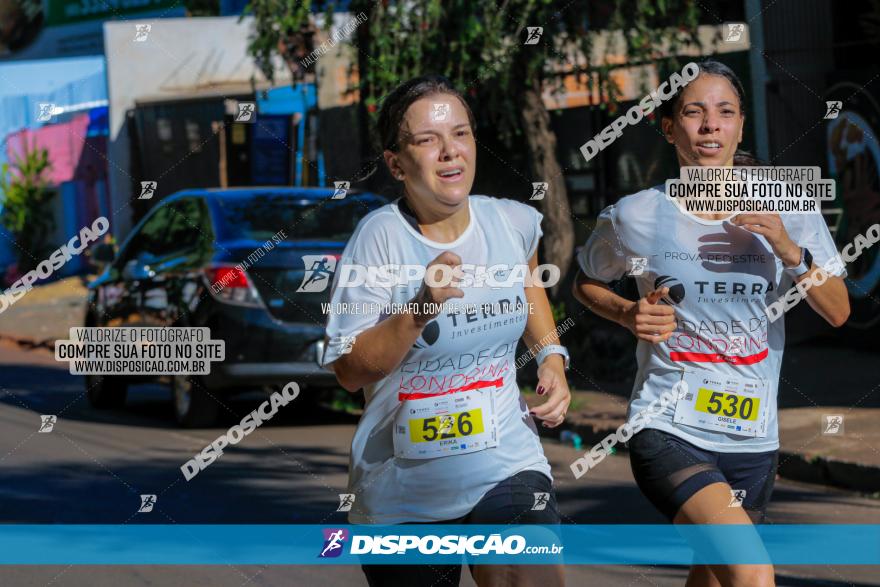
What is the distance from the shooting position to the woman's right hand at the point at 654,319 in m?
4.09

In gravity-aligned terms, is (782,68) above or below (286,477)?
above

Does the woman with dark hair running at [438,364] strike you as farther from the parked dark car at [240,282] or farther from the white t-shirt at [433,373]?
the parked dark car at [240,282]

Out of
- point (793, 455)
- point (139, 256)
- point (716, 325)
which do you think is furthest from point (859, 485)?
point (139, 256)

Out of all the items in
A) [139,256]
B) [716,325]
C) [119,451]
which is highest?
[716,325]

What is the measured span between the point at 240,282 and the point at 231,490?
7.05 ft

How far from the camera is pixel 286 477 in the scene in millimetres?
8930

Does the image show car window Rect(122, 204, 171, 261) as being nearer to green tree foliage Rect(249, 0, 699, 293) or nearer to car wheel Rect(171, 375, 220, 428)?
car wheel Rect(171, 375, 220, 428)

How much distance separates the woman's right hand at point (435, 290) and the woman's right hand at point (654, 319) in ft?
2.93

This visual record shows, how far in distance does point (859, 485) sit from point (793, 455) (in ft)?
1.93

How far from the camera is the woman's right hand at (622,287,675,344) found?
4090 mm

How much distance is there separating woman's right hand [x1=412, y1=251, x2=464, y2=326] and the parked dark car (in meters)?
6.81

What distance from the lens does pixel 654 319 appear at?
13.4ft

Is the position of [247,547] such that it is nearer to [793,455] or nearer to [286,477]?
[286,477]

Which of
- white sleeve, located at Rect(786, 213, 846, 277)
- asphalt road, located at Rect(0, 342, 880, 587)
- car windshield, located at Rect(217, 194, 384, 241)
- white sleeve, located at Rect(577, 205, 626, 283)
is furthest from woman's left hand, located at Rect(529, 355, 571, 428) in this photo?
car windshield, located at Rect(217, 194, 384, 241)
